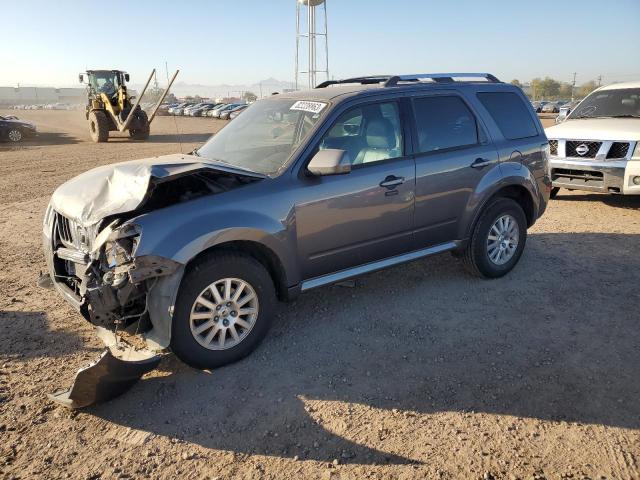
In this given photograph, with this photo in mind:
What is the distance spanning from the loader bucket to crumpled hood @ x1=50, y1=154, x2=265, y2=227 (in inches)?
36.5

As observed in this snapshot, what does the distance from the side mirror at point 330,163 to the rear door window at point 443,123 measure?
3.48 feet

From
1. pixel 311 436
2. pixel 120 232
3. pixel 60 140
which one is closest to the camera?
pixel 311 436

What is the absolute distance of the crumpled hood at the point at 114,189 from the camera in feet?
10.6

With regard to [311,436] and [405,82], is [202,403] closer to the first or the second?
[311,436]

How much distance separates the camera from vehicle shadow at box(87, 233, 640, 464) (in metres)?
2.99

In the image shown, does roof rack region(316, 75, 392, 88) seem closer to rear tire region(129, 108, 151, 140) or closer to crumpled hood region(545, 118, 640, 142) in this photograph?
crumpled hood region(545, 118, 640, 142)

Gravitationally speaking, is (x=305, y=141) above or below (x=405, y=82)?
below

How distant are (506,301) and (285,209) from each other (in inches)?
92.0

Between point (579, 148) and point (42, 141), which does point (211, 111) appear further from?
point (579, 148)

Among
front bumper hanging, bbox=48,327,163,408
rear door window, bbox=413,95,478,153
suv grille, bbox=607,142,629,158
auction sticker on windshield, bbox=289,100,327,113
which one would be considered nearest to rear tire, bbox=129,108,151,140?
suv grille, bbox=607,142,629,158

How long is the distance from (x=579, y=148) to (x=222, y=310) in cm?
675

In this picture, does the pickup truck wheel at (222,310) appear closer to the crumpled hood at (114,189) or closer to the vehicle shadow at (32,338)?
the crumpled hood at (114,189)

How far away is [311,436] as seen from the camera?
2883 millimetres

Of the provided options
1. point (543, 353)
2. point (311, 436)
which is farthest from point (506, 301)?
point (311, 436)
